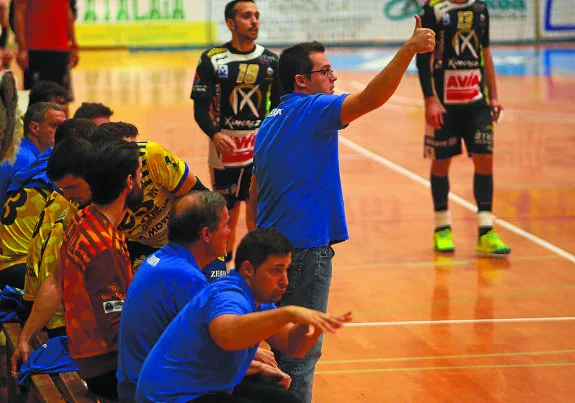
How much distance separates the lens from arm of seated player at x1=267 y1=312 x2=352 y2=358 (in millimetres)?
4427

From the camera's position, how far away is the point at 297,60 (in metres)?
5.69

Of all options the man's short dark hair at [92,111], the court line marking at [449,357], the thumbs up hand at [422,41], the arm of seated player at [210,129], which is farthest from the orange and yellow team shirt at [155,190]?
the arm of seated player at [210,129]

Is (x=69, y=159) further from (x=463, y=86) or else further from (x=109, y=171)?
(x=463, y=86)

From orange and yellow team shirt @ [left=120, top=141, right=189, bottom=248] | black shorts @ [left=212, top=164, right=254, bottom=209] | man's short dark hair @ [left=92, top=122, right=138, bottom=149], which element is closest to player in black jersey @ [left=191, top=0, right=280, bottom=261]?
black shorts @ [left=212, top=164, right=254, bottom=209]

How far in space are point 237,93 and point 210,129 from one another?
1.38 ft

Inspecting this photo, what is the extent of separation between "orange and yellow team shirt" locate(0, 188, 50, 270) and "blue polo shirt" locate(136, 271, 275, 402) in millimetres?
2788

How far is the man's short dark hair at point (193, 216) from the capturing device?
4746mm

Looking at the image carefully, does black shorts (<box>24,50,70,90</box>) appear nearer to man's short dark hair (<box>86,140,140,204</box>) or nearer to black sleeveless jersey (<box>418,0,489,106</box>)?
black sleeveless jersey (<box>418,0,489,106</box>)

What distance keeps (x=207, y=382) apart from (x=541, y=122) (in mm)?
14721

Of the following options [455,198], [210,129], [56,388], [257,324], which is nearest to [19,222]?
[56,388]

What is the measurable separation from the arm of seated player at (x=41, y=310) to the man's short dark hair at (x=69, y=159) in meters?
0.57

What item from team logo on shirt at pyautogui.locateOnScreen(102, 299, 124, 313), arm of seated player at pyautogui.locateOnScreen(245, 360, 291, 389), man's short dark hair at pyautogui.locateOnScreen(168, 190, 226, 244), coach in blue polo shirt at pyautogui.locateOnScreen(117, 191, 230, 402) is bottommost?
arm of seated player at pyautogui.locateOnScreen(245, 360, 291, 389)

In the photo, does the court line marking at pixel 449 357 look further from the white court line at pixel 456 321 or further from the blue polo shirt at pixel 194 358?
the blue polo shirt at pixel 194 358

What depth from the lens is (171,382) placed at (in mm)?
4422
